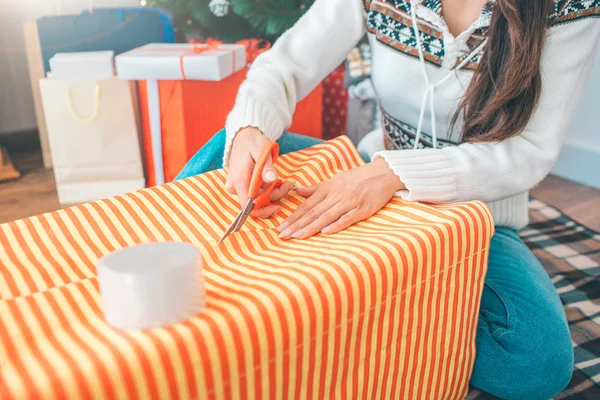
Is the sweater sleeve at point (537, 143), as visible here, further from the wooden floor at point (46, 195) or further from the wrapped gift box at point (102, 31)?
the wrapped gift box at point (102, 31)

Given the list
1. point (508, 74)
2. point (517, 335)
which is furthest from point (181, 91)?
point (517, 335)

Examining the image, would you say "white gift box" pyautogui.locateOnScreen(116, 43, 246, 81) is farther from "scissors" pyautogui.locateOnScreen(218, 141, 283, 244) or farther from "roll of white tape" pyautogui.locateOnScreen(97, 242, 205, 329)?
"roll of white tape" pyautogui.locateOnScreen(97, 242, 205, 329)

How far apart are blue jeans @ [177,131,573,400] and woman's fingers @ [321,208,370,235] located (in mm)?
288

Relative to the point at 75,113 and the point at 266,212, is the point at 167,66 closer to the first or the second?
the point at 75,113

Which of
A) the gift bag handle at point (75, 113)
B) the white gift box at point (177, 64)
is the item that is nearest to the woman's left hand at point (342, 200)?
the white gift box at point (177, 64)

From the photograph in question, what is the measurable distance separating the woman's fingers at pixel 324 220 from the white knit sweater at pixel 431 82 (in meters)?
0.09

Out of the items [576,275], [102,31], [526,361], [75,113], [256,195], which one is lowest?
[576,275]

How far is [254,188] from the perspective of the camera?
0.63 metres

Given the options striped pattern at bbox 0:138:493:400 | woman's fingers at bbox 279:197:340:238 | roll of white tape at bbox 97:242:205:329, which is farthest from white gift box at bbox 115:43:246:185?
roll of white tape at bbox 97:242:205:329

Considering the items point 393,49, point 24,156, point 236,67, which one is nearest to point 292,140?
point 393,49

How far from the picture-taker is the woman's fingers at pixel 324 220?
624 mm

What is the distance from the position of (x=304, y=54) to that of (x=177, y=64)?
0.54 meters

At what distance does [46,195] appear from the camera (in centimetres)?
167

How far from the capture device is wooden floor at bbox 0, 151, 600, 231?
5.14ft
